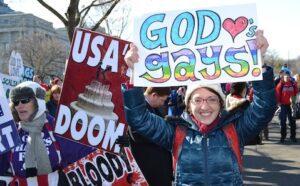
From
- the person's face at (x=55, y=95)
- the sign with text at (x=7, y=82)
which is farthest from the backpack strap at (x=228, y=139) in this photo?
the person's face at (x=55, y=95)

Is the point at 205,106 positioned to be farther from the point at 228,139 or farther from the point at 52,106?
the point at 52,106

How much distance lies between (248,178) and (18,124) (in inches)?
196

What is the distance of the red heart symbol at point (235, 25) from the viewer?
306 cm

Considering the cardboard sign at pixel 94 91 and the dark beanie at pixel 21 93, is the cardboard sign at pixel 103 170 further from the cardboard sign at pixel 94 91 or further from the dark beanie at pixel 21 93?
the dark beanie at pixel 21 93

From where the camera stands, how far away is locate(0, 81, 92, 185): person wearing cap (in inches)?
156

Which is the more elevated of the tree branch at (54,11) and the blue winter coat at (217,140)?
the tree branch at (54,11)

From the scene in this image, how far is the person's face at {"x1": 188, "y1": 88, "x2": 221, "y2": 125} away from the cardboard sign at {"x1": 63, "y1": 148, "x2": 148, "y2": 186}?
5.33 ft

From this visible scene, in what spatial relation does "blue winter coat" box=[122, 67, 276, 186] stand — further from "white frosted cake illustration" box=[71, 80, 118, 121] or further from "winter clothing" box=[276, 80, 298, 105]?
"winter clothing" box=[276, 80, 298, 105]

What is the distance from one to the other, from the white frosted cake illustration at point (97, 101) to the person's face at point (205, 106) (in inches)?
68.0

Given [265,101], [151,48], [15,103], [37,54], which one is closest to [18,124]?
[15,103]

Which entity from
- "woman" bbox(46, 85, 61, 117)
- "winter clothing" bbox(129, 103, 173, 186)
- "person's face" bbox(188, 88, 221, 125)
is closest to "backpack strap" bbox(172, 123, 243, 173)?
"person's face" bbox(188, 88, 221, 125)

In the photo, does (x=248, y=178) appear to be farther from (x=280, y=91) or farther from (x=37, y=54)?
(x=37, y=54)

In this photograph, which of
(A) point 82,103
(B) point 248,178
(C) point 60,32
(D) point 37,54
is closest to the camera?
(A) point 82,103

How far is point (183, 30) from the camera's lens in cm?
318
